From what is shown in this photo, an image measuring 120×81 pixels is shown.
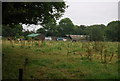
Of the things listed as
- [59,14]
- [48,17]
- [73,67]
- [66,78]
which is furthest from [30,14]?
[66,78]

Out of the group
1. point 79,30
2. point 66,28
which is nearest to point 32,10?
point 66,28

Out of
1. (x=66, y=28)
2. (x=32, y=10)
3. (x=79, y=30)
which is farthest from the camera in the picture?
(x=79, y=30)

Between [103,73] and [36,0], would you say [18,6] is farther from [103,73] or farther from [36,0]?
[103,73]

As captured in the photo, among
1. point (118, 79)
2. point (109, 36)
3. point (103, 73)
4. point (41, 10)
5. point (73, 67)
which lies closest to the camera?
point (118, 79)

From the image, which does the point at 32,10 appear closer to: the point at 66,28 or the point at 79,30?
the point at 66,28

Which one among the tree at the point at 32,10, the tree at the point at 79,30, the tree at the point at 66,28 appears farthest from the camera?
the tree at the point at 79,30

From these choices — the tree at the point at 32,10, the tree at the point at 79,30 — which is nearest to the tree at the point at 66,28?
the tree at the point at 79,30

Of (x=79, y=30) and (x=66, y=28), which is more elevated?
(x=66, y=28)

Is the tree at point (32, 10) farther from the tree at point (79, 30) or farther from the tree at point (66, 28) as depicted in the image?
the tree at point (79, 30)

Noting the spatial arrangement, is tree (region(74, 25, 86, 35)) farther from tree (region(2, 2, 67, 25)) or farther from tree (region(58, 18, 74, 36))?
tree (region(2, 2, 67, 25))

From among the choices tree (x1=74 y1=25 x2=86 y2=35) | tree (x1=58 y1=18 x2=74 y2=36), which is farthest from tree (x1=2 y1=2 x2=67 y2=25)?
tree (x1=74 y1=25 x2=86 y2=35)

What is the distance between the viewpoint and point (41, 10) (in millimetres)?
10992

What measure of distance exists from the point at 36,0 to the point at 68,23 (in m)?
84.3

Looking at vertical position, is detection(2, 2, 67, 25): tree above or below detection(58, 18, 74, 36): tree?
below
